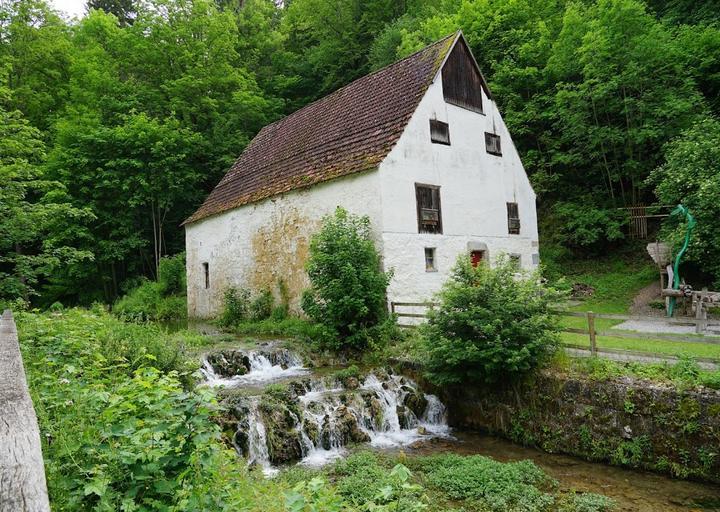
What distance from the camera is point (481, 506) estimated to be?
5.75 metres

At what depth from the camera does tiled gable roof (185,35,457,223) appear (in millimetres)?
13859

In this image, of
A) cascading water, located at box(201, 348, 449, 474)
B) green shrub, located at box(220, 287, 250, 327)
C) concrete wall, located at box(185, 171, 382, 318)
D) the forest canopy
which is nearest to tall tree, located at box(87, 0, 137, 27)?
the forest canopy

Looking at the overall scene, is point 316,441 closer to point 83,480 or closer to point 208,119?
point 83,480

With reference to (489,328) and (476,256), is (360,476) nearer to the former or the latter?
(489,328)

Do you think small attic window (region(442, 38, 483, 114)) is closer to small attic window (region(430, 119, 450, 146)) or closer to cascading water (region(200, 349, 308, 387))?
small attic window (region(430, 119, 450, 146))

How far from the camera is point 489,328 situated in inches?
317

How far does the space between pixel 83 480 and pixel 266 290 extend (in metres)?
13.7

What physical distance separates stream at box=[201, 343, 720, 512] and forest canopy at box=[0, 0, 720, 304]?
33.8 ft

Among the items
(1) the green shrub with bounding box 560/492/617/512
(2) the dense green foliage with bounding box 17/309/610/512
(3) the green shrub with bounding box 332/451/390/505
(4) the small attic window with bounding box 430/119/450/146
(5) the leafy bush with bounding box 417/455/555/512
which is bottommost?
(1) the green shrub with bounding box 560/492/617/512

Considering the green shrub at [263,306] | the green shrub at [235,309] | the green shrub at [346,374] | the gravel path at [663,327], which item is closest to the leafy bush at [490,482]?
the green shrub at [346,374]

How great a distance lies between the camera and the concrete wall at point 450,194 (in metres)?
13.1

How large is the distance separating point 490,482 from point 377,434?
262 cm

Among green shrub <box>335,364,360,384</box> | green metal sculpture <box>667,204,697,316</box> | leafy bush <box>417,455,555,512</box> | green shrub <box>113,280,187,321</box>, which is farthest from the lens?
green shrub <box>113,280,187,321</box>

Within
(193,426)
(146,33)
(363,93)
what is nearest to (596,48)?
(363,93)
